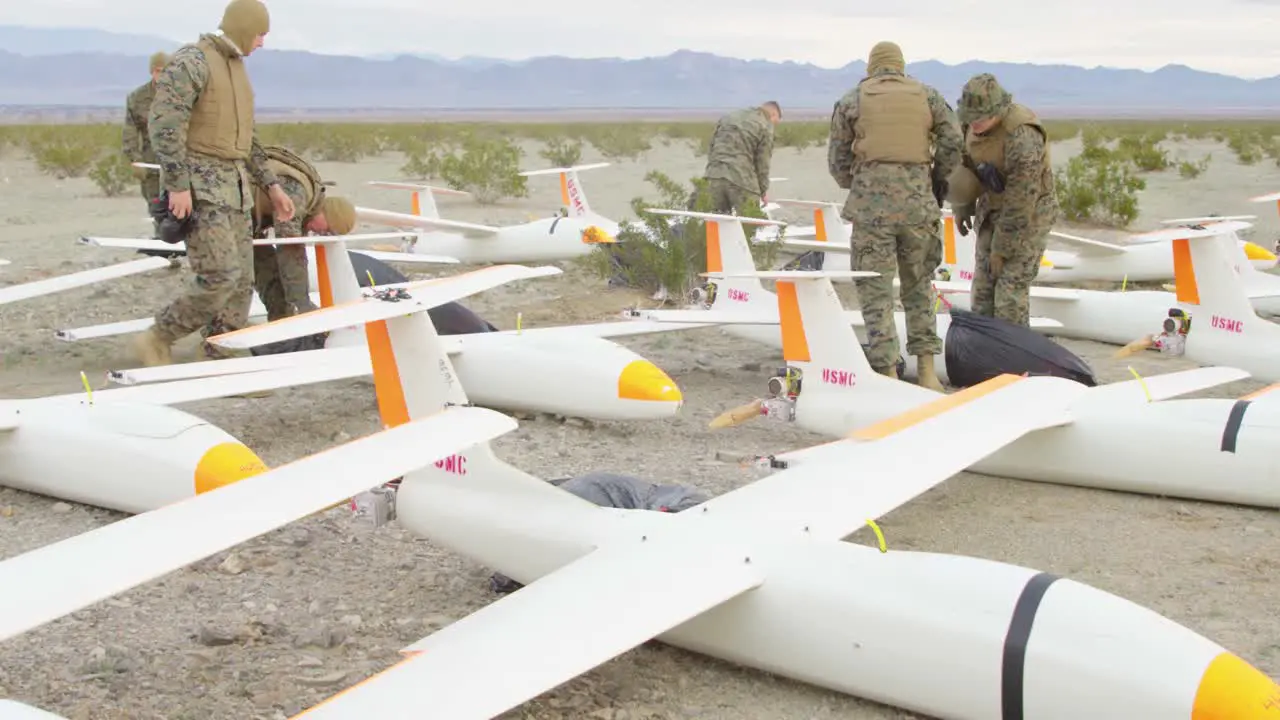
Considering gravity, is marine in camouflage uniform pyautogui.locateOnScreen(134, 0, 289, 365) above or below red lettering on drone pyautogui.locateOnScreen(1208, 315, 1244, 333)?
above

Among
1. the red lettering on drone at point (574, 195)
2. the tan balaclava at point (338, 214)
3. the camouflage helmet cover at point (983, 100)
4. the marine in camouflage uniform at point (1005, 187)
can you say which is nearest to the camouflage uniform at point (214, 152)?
the tan balaclava at point (338, 214)

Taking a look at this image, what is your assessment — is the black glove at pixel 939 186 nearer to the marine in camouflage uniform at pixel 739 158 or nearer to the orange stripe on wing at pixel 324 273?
the orange stripe on wing at pixel 324 273

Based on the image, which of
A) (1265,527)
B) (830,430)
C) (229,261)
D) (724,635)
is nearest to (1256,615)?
(1265,527)

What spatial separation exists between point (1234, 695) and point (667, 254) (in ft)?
29.9

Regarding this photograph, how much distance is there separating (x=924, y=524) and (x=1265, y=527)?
1.55 m

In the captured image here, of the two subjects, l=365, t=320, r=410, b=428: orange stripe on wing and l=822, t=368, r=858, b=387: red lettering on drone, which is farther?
l=822, t=368, r=858, b=387: red lettering on drone

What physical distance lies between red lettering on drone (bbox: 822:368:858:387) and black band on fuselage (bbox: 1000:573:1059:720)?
11.0 ft

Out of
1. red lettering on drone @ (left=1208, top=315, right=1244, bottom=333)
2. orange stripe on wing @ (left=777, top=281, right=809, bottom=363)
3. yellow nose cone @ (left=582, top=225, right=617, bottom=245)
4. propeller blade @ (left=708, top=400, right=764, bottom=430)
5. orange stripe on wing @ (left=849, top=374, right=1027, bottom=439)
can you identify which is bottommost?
propeller blade @ (left=708, top=400, right=764, bottom=430)

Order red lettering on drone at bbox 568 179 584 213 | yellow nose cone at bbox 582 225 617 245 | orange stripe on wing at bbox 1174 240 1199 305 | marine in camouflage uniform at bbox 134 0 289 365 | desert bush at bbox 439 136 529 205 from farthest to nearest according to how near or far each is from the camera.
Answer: desert bush at bbox 439 136 529 205
red lettering on drone at bbox 568 179 584 213
yellow nose cone at bbox 582 225 617 245
orange stripe on wing at bbox 1174 240 1199 305
marine in camouflage uniform at bbox 134 0 289 365

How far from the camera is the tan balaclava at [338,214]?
31.4ft

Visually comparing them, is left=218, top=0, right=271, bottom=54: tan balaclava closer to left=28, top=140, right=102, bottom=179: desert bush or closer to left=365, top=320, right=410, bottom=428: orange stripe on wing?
left=365, top=320, right=410, bottom=428: orange stripe on wing

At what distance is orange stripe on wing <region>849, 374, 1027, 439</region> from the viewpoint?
587cm

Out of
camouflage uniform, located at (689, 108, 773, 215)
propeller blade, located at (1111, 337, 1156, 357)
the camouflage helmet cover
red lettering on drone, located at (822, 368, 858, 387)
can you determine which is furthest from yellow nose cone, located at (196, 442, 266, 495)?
camouflage uniform, located at (689, 108, 773, 215)

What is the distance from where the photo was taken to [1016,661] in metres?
3.66
